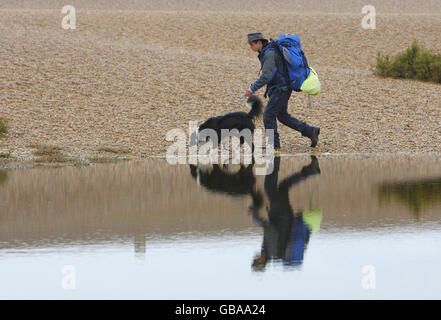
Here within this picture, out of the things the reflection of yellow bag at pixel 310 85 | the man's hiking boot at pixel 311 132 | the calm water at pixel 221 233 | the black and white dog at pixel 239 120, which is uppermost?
the reflection of yellow bag at pixel 310 85

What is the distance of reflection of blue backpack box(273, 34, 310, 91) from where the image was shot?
13711 millimetres

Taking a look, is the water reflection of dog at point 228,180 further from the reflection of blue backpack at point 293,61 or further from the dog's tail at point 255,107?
the reflection of blue backpack at point 293,61

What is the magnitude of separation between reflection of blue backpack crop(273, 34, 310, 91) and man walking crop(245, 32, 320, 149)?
96 mm

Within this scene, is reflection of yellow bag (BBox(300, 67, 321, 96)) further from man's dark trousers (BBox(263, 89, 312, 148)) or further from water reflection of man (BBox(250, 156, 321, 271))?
water reflection of man (BBox(250, 156, 321, 271))

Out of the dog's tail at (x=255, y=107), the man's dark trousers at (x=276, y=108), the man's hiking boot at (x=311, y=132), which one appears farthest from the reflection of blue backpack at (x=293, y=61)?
the man's hiking boot at (x=311, y=132)

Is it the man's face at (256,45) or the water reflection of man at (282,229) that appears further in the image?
the man's face at (256,45)

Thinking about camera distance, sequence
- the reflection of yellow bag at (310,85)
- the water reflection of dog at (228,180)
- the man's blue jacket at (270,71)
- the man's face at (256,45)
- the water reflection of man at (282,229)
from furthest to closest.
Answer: the reflection of yellow bag at (310,85)
the man's face at (256,45)
the man's blue jacket at (270,71)
the water reflection of dog at (228,180)
the water reflection of man at (282,229)

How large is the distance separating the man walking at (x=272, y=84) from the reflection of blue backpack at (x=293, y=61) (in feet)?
0.31

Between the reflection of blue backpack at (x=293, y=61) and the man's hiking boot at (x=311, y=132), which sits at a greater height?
the reflection of blue backpack at (x=293, y=61)

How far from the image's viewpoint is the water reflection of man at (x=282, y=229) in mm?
6237

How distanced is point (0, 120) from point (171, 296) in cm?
1106
